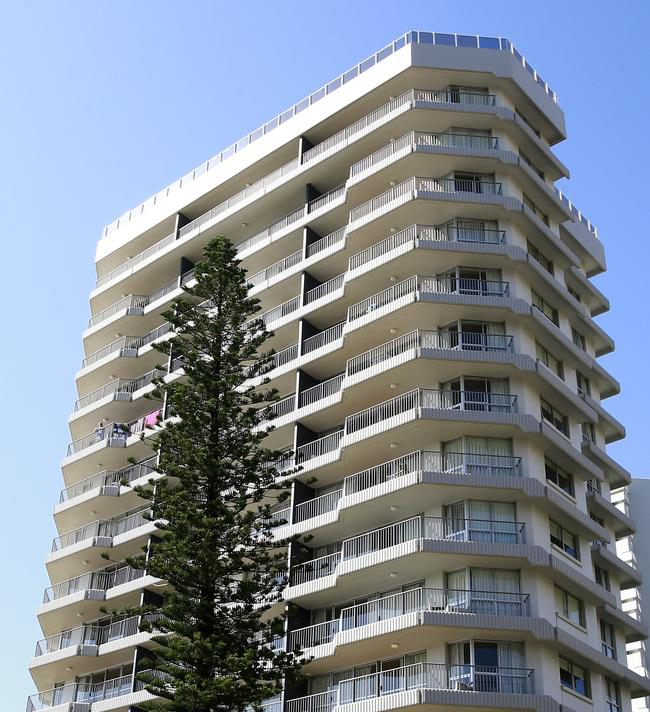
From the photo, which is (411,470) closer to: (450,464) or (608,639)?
(450,464)

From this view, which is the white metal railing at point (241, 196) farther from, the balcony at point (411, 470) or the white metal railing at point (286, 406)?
the balcony at point (411, 470)

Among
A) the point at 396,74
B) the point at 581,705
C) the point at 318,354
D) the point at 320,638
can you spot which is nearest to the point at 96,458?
the point at 318,354

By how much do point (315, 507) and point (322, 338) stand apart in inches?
258

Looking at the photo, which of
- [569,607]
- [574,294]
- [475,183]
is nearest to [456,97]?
[475,183]

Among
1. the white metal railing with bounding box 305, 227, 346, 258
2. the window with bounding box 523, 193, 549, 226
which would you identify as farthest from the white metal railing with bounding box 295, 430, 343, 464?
the window with bounding box 523, 193, 549, 226

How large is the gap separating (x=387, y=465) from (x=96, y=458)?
1820 centimetres

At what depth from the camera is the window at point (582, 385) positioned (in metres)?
42.0

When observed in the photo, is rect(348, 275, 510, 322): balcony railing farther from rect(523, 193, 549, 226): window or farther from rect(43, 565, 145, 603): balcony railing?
rect(43, 565, 145, 603): balcony railing

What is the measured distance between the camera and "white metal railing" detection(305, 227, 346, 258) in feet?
138

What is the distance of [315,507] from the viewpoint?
3762cm

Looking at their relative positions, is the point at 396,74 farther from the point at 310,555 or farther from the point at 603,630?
the point at 603,630

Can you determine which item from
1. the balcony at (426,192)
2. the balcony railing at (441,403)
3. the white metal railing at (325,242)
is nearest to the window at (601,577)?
the balcony railing at (441,403)

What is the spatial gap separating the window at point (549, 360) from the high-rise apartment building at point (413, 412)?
8cm

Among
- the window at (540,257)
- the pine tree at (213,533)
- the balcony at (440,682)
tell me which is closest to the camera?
the pine tree at (213,533)
